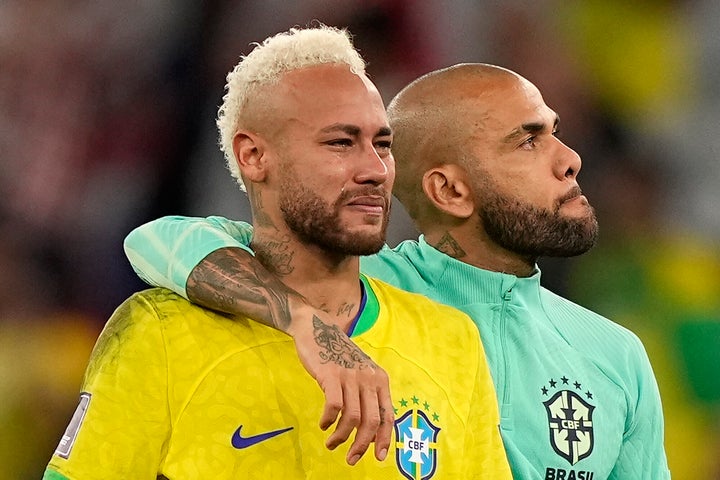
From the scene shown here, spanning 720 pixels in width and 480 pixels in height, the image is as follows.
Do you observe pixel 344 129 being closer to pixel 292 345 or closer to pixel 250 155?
pixel 250 155

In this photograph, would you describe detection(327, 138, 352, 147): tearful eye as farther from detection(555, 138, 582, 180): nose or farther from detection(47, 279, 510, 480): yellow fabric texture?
detection(555, 138, 582, 180): nose

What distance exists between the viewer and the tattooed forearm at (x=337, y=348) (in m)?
1.68

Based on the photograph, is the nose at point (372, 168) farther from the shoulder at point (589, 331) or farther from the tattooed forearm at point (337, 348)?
the shoulder at point (589, 331)

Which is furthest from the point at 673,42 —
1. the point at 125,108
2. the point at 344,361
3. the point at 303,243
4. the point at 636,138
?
the point at 344,361

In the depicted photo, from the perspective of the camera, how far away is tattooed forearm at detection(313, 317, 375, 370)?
5.50ft

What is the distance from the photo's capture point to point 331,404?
1.57m

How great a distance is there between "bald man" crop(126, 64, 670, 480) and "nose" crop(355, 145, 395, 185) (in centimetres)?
51

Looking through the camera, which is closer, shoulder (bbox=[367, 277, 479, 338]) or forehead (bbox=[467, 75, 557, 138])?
shoulder (bbox=[367, 277, 479, 338])

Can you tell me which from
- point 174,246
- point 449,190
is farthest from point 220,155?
point 174,246

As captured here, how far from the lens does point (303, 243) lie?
199 cm

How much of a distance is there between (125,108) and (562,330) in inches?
73.9

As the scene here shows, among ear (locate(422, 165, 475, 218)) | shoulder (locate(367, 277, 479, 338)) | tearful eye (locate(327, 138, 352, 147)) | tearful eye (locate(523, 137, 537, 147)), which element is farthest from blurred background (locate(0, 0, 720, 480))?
tearful eye (locate(327, 138, 352, 147))

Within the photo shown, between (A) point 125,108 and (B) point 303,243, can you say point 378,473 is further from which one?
(A) point 125,108

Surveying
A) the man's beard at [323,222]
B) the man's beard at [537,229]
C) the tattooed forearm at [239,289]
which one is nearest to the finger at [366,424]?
the tattooed forearm at [239,289]
